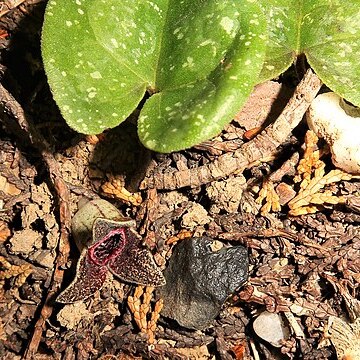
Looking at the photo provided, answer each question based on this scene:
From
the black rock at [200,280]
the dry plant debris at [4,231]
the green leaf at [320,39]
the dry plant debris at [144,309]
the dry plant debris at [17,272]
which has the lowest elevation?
the dry plant debris at [17,272]

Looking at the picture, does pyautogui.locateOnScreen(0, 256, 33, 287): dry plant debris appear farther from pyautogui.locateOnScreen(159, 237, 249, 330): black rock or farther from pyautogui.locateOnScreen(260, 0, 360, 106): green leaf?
pyautogui.locateOnScreen(260, 0, 360, 106): green leaf

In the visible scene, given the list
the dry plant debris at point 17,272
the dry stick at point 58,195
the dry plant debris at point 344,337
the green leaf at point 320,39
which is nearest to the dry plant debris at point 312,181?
the green leaf at point 320,39

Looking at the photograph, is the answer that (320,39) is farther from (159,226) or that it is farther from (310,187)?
(159,226)

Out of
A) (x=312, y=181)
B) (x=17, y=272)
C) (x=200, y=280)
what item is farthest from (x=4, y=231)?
(x=312, y=181)

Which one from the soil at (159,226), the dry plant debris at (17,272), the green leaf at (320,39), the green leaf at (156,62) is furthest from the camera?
the dry plant debris at (17,272)

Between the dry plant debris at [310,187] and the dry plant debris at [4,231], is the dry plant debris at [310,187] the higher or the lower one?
the higher one

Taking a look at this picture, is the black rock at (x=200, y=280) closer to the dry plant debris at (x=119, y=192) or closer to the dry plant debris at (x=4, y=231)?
the dry plant debris at (x=119, y=192)

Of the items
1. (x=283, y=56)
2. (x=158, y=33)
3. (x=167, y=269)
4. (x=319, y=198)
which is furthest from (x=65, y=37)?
(x=319, y=198)
